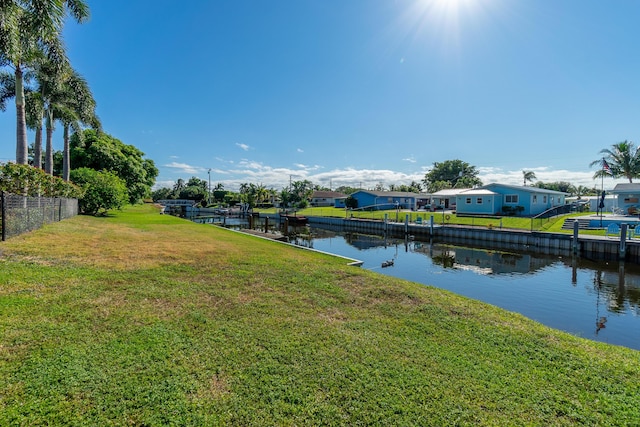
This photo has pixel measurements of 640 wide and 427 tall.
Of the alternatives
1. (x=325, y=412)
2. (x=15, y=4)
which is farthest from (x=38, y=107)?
(x=325, y=412)

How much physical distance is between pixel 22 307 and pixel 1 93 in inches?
1045

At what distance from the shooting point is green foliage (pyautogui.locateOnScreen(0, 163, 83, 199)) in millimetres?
10094

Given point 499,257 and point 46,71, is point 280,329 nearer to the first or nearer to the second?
point 499,257

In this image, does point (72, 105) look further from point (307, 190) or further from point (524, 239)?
point (307, 190)

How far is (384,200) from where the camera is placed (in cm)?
5184

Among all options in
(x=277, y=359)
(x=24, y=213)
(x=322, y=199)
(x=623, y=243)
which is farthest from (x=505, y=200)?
(x=322, y=199)

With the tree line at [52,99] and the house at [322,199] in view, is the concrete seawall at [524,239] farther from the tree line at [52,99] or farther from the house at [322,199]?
the house at [322,199]

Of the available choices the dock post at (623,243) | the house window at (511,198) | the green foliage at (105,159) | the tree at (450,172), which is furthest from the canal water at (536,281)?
the tree at (450,172)

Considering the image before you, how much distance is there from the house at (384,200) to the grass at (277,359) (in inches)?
1753

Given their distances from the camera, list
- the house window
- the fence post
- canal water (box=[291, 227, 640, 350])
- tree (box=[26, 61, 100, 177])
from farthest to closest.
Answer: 1. the house window
2. tree (box=[26, 61, 100, 177])
3. canal water (box=[291, 227, 640, 350])
4. the fence post

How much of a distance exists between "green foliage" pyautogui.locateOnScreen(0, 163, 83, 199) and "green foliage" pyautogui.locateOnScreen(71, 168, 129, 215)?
8032 mm

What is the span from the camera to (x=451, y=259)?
18547mm

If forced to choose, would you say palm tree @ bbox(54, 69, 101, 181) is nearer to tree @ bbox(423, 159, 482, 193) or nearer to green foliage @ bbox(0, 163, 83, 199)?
green foliage @ bbox(0, 163, 83, 199)

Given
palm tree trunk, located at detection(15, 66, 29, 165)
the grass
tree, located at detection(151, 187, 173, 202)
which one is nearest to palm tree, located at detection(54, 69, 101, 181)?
palm tree trunk, located at detection(15, 66, 29, 165)
